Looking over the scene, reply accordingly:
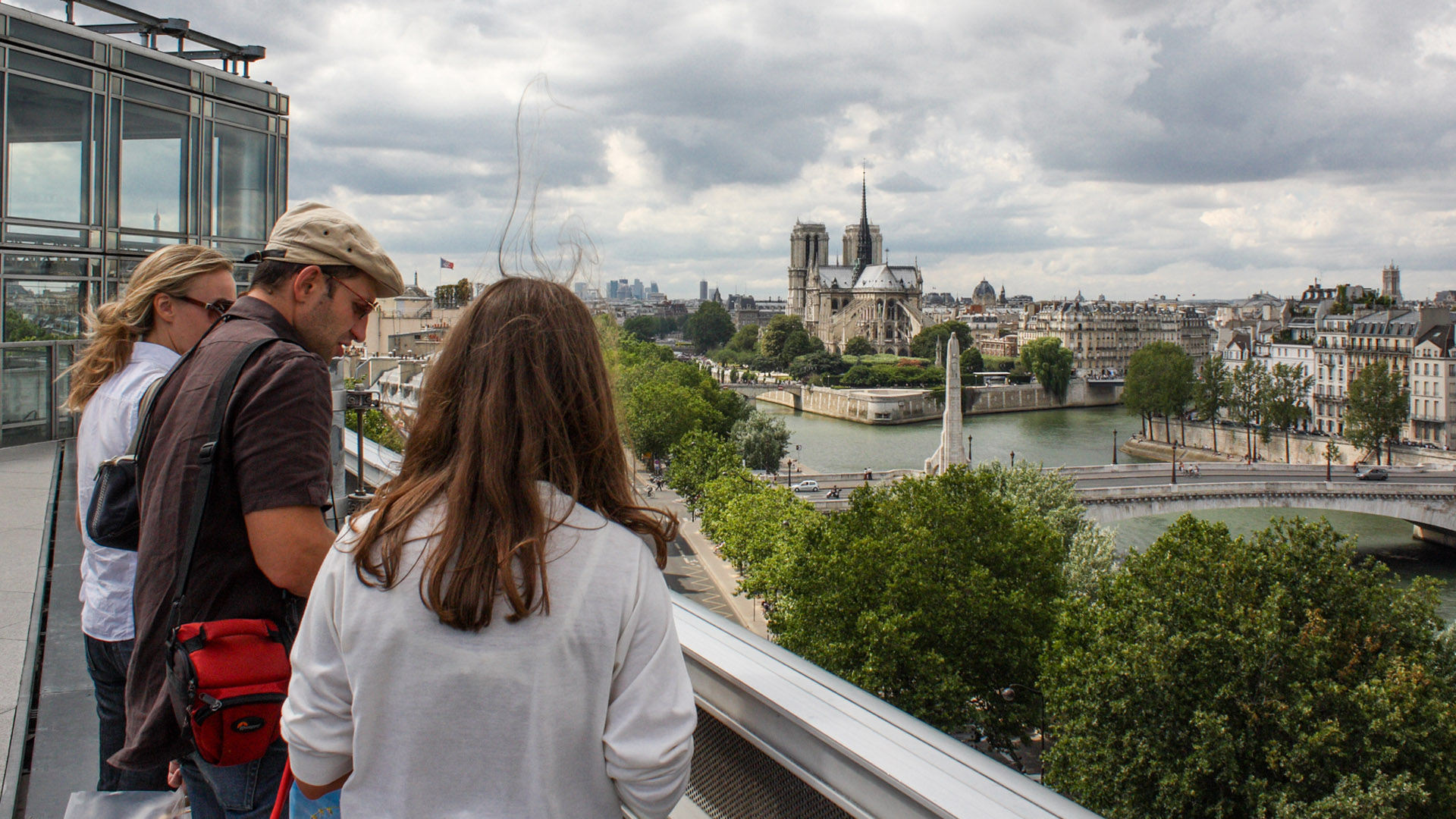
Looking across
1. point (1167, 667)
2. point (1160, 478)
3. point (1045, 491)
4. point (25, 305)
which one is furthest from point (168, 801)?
point (1160, 478)

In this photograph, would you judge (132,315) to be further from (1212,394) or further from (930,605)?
(1212,394)

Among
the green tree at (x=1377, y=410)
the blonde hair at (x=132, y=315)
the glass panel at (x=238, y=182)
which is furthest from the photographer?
the green tree at (x=1377, y=410)

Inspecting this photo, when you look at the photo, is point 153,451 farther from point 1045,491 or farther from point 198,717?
point 1045,491

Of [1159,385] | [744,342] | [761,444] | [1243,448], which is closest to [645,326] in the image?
[744,342]

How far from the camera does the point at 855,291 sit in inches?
3686

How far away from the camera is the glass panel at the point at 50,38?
6.12 metres

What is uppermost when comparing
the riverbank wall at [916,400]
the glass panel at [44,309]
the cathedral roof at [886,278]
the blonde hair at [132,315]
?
the cathedral roof at [886,278]

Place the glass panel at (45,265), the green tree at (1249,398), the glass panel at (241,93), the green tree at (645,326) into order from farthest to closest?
the green tree at (645,326)
the green tree at (1249,398)
the glass panel at (241,93)
the glass panel at (45,265)

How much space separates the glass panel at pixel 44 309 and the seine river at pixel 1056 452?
1851 centimetres

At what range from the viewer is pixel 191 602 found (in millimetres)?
1302

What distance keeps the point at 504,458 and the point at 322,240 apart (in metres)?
0.64

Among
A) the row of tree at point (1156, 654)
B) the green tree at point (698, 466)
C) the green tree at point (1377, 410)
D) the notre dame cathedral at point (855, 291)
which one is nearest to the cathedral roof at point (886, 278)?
the notre dame cathedral at point (855, 291)

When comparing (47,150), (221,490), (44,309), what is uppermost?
(47,150)

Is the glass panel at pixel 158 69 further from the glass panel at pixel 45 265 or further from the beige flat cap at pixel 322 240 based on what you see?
the beige flat cap at pixel 322 240
